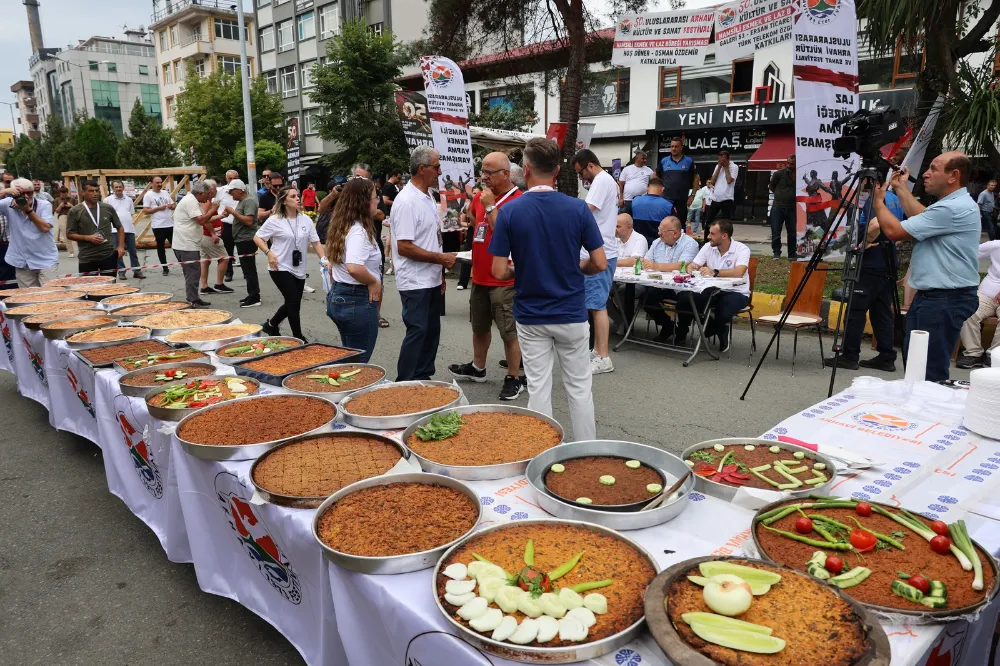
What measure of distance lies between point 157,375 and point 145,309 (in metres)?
2.28

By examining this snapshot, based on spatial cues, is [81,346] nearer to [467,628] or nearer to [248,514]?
[248,514]

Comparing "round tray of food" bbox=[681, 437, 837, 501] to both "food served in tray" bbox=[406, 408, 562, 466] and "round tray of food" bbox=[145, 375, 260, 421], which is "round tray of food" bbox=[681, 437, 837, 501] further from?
"round tray of food" bbox=[145, 375, 260, 421]

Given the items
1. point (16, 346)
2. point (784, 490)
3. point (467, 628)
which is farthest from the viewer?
point (16, 346)

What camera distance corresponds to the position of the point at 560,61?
55.8 ft

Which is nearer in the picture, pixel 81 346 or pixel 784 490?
pixel 784 490

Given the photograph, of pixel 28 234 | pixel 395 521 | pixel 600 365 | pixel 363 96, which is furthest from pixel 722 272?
pixel 363 96

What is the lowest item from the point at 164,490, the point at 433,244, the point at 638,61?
the point at 164,490

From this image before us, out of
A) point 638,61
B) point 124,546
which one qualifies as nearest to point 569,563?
point 124,546

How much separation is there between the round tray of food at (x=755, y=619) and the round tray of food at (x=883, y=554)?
0.12m

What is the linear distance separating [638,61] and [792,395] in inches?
276

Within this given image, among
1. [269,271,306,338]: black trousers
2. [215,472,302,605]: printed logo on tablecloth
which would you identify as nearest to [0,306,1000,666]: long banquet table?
[215,472,302,605]: printed logo on tablecloth

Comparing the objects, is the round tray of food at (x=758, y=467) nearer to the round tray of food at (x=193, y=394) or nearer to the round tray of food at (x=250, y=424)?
the round tray of food at (x=250, y=424)

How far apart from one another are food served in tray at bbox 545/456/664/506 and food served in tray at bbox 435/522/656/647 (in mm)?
190

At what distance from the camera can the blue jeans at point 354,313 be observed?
4.54 meters
